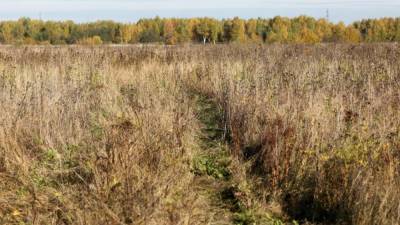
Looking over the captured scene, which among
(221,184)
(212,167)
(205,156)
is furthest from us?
(205,156)

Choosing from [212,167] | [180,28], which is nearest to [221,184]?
[212,167]

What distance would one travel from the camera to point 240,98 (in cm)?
566

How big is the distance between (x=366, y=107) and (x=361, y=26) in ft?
252

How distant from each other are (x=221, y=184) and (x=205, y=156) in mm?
673

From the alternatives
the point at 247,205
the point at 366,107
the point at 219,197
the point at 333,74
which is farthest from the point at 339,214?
the point at 333,74

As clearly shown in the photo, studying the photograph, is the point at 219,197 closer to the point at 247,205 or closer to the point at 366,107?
the point at 247,205

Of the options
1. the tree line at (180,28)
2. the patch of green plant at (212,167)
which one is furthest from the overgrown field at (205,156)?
the tree line at (180,28)

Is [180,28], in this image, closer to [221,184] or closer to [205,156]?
[205,156]

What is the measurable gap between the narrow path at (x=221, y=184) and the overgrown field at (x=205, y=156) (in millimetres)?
15

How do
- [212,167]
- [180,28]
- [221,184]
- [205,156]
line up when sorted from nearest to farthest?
[221,184], [212,167], [205,156], [180,28]

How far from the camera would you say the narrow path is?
345cm

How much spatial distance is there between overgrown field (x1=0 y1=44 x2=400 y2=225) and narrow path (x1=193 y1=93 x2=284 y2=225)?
0.05 ft

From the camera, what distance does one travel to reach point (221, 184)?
412 centimetres

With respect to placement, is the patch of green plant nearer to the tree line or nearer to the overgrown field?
the overgrown field
